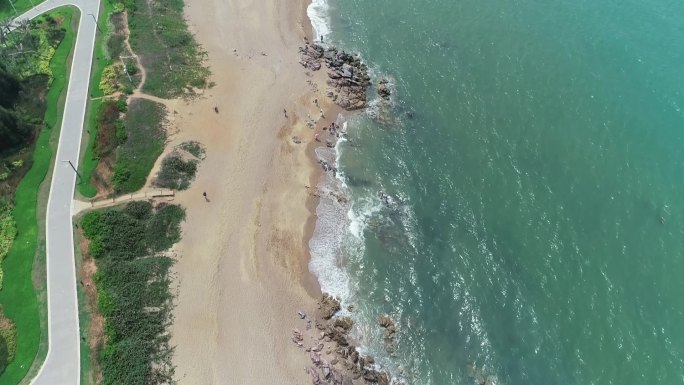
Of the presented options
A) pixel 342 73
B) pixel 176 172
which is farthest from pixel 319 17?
pixel 176 172

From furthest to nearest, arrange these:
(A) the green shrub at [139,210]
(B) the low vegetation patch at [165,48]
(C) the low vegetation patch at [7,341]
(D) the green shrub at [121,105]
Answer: (B) the low vegetation patch at [165,48], (D) the green shrub at [121,105], (A) the green shrub at [139,210], (C) the low vegetation patch at [7,341]

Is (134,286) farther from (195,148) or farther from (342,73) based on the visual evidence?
(342,73)

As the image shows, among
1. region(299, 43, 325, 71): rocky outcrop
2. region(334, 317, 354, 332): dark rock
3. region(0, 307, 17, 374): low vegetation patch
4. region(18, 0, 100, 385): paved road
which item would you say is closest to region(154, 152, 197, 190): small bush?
region(18, 0, 100, 385): paved road

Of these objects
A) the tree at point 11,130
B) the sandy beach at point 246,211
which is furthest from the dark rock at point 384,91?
the tree at point 11,130

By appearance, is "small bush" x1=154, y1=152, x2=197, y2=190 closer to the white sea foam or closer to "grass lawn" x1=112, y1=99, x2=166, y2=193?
"grass lawn" x1=112, y1=99, x2=166, y2=193

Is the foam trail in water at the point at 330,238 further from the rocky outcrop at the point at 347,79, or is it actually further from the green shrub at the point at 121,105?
the green shrub at the point at 121,105

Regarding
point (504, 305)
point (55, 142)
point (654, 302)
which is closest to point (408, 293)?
point (504, 305)
